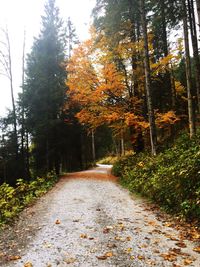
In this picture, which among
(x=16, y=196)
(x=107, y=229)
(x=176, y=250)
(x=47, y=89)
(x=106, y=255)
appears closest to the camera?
(x=106, y=255)

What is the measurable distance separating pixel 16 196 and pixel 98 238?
6973 mm

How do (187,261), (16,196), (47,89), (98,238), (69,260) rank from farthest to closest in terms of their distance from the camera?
(47,89)
(16,196)
(98,238)
(69,260)
(187,261)

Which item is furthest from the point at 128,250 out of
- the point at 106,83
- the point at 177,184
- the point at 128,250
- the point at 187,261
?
the point at 106,83

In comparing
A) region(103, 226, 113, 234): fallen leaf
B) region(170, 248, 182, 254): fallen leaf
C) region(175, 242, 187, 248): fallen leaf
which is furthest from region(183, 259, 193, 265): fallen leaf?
region(103, 226, 113, 234): fallen leaf

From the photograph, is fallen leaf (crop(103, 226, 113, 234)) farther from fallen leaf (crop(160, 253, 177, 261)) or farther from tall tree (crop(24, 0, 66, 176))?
tall tree (crop(24, 0, 66, 176))

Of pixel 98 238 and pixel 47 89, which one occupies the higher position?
pixel 47 89

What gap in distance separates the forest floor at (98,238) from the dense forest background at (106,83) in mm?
5811

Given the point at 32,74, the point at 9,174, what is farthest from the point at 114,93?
the point at 9,174

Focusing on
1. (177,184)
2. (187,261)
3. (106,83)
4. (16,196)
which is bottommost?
(187,261)

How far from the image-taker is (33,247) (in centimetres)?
535

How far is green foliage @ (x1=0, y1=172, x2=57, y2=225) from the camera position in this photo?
8.30 m

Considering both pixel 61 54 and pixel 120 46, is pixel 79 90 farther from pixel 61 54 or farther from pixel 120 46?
pixel 61 54

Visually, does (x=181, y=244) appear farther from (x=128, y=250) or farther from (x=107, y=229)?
(x=107, y=229)

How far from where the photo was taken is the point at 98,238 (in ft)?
18.6
